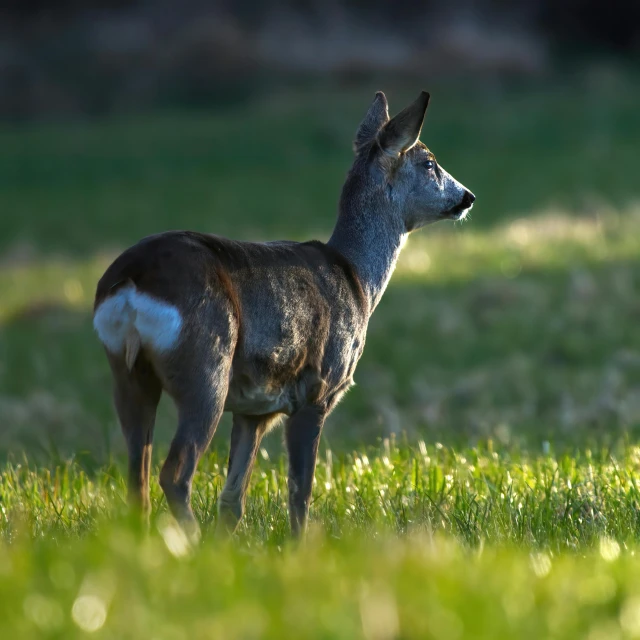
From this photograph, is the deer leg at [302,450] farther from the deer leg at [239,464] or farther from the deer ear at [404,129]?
the deer ear at [404,129]

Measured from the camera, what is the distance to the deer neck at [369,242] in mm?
6500

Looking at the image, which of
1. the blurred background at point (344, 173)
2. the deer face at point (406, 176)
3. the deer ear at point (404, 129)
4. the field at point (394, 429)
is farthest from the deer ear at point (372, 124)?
the blurred background at point (344, 173)

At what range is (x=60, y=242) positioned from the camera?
25.0 meters

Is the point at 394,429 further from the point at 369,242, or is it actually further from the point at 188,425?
the point at 188,425

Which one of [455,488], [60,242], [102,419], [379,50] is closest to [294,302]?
[455,488]

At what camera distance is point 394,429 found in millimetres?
9516

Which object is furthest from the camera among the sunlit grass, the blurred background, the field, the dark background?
the dark background

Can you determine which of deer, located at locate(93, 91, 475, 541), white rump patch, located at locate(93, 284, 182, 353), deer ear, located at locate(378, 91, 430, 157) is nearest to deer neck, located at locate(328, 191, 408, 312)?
deer, located at locate(93, 91, 475, 541)

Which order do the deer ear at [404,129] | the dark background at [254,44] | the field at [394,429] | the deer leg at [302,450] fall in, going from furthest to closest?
the dark background at [254,44], the deer ear at [404,129], the deer leg at [302,450], the field at [394,429]

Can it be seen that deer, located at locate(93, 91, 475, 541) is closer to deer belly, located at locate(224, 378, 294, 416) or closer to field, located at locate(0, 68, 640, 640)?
deer belly, located at locate(224, 378, 294, 416)

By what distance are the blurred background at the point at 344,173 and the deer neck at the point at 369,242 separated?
1.83 m

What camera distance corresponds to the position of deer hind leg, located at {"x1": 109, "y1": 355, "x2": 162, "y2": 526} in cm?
510

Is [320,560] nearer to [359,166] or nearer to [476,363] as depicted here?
[359,166]

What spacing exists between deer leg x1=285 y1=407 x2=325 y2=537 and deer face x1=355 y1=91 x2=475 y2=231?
1.34 m
